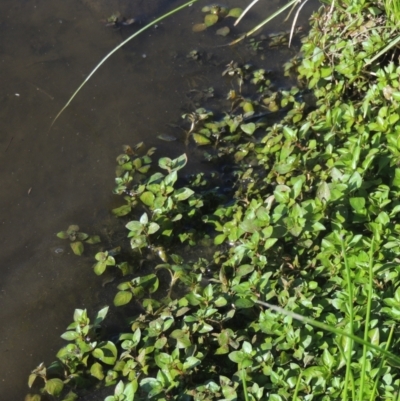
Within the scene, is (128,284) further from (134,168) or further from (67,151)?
(67,151)

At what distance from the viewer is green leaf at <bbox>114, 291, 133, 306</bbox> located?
269 centimetres

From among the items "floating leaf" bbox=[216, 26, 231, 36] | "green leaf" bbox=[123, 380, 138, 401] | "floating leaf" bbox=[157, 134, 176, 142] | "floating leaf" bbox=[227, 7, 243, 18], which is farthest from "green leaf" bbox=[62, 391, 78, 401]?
"floating leaf" bbox=[227, 7, 243, 18]

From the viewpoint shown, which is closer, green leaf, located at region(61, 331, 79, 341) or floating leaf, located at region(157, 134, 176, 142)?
green leaf, located at region(61, 331, 79, 341)

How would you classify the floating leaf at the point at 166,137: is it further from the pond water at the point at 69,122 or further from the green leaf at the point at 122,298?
the green leaf at the point at 122,298

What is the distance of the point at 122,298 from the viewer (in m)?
2.70

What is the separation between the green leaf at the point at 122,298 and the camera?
2693mm

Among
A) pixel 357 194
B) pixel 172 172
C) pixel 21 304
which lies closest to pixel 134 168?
pixel 172 172

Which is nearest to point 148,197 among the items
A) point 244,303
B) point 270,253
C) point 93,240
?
point 93,240

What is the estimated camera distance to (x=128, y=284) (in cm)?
273

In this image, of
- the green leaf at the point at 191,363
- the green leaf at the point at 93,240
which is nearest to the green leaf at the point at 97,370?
the green leaf at the point at 191,363

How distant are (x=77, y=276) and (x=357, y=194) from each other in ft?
4.25

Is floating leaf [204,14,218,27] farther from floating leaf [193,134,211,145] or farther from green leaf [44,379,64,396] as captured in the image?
green leaf [44,379,64,396]

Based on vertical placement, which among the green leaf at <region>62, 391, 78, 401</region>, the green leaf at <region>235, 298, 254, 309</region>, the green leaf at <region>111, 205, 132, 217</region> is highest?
the green leaf at <region>111, 205, 132, 217</region>

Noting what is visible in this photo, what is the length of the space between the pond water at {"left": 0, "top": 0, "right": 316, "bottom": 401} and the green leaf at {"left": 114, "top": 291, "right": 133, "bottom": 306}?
112 millimetres
